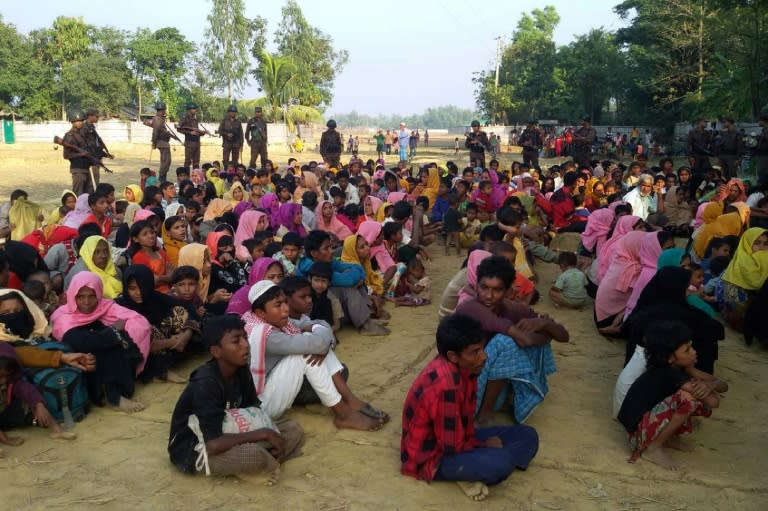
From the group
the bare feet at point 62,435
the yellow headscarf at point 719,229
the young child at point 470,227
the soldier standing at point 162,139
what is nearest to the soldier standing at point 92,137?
the soldier standing at point 162,139

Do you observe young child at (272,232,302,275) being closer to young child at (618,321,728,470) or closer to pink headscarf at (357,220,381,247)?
pink headscarf at (357,220,381,247)

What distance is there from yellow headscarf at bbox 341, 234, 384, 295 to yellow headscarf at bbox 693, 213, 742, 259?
372 centimetres

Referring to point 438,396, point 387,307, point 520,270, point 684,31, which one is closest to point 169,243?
point 387,307

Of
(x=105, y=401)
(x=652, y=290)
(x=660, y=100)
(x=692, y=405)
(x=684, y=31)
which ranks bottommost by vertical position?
(x=105, y=401)

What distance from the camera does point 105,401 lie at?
4.46m

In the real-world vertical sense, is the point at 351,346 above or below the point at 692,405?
below

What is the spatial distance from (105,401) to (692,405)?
3.60 metres

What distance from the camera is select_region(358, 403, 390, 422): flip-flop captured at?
4.14m

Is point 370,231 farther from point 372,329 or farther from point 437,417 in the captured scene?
point 437,417

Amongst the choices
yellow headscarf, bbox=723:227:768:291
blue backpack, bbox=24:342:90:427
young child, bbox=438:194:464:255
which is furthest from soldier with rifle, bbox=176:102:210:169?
yellow headscarf, bbox=723:227:768:291

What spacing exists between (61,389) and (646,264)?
4538 mm

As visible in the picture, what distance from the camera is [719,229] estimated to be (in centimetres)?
751

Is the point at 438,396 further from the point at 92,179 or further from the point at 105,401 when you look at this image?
the point at 92,179

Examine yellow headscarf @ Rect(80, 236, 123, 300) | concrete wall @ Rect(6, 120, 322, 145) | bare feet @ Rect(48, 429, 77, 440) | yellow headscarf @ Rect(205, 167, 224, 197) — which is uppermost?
concrete wall @ Rect(6, 120, 322, 145)
